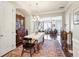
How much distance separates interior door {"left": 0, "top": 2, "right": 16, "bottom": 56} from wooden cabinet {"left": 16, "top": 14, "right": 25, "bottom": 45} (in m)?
0.12

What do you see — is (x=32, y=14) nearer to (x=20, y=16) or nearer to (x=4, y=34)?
(x=20, y=16)

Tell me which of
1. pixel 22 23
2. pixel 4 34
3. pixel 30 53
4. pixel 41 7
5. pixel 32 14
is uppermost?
pixel 41 7

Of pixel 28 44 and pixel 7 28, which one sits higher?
pixel 7 28

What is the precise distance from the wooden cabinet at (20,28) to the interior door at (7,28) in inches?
4.6

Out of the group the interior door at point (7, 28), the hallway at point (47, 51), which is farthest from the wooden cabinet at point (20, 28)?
the hallway at point (47, 51)

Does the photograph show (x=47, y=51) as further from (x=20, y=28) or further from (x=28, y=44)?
(x=20, y=28)

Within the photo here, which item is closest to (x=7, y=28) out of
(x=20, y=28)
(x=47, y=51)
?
(x=20, y=28)

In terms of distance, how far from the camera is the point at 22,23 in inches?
127

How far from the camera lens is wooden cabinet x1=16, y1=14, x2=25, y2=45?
3139 mm

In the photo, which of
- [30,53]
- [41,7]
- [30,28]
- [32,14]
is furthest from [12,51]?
[41,7]

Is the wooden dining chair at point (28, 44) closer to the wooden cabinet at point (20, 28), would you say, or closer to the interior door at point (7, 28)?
the wooden cabinet at point (20, 28)

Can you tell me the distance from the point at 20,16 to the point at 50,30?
3.10 feet

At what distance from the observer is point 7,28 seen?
3.28m

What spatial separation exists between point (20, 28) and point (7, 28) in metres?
0.39
